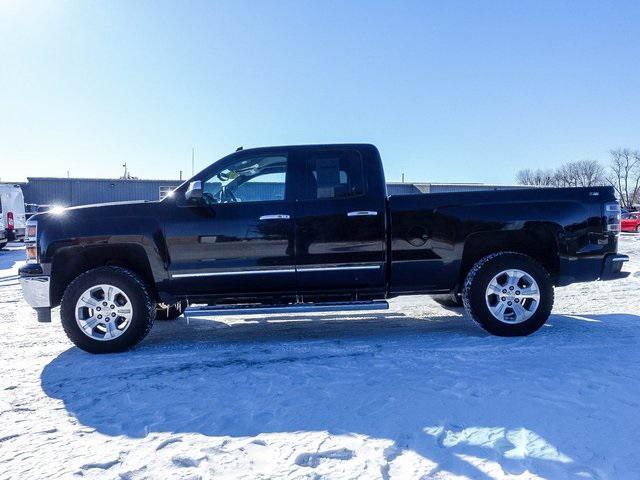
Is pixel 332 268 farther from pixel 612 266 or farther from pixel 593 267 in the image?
pixel 612 266

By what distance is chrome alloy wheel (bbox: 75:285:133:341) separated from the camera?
441 centimetres

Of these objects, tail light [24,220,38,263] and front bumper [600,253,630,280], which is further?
front bumper [600,253,630,280]

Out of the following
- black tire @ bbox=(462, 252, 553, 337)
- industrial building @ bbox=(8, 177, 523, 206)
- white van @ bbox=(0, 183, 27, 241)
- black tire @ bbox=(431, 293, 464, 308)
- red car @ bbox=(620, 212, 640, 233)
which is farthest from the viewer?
industrial building @ bbox=(8, 177, 523, 206)

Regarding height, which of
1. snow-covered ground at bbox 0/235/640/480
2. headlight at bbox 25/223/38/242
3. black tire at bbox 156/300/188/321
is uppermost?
headlight at bbox 25/223/38/242

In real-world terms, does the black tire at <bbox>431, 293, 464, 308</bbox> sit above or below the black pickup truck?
below

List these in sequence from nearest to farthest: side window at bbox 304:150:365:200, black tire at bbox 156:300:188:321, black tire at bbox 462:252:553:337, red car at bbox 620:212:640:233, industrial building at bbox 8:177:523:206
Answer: black tire at bbox 462:252:553:337 < side window at bbox 304:150:365:200 < black tire at bbox 156:300:188:321 < red car at bbox 620:212:640:233 < industrial building at bbox 8:177:523:206

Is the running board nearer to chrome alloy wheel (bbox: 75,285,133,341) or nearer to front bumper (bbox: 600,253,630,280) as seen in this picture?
chrome alloy wheel (bbox: 75,285,133,341)

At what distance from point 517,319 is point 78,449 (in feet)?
13.0

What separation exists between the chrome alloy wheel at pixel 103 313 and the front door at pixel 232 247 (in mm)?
521

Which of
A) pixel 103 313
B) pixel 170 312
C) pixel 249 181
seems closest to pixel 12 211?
pixel 170 312

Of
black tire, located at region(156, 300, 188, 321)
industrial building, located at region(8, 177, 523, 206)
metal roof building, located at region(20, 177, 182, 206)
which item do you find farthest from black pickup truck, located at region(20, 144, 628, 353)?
metal roof building, located at region(20, 177, 182, 206)

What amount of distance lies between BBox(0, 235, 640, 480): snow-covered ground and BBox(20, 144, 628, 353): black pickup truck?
0.42 metres

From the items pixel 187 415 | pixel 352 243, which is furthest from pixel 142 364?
pixel 352 243

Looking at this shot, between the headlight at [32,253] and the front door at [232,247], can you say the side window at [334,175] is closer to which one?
the front door at [232,247]
